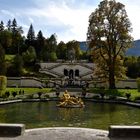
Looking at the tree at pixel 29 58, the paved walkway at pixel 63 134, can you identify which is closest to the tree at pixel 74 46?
the tree at pixel 29 58

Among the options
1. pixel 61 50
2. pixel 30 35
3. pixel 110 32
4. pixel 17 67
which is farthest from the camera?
pixel 30 35

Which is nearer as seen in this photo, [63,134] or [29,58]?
[63,134]

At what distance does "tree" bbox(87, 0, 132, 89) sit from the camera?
57875 mm

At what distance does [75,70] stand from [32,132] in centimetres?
8825

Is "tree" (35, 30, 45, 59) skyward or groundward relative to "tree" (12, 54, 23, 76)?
skyward

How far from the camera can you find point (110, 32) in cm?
5809

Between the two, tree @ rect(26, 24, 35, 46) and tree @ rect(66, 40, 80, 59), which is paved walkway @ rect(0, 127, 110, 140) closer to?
tree @ rect(66, 40, 80, 59)

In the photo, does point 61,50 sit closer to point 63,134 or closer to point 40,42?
point 40,42

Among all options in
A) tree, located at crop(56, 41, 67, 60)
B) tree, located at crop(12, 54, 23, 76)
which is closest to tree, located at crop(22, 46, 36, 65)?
tree, located at crop(12, 54, 23, 76)

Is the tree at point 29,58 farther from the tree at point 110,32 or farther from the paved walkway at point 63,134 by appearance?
the paved walkway at point 63,134

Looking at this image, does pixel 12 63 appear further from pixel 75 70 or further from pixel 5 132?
pixel 5 132

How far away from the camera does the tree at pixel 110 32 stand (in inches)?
2279

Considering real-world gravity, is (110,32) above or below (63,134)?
above

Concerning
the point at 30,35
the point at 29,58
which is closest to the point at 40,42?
the point at 30,35
